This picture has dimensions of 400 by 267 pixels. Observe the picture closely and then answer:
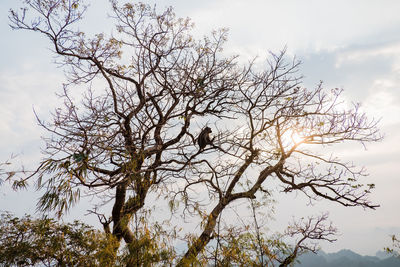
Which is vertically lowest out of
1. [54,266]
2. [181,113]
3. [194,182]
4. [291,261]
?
[291,261]

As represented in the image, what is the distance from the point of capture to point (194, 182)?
588cm

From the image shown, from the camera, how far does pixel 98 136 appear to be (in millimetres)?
3250

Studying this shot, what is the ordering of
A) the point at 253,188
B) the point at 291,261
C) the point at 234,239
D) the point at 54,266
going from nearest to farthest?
1. the point at 234,239
2. the point at 54,266
3. the point at 291,261
4. the point at 253,188

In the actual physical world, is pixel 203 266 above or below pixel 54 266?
below

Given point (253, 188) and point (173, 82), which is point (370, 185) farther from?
point (173, 82)

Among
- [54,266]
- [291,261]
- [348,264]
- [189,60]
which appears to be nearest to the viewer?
[54,266]

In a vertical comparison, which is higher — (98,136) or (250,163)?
(250,163)

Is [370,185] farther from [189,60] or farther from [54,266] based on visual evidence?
[54,266]

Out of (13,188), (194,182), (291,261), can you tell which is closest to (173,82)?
(194,182)

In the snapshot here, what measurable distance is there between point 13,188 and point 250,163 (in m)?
4.04

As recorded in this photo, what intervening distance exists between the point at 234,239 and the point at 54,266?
2825 millimetres

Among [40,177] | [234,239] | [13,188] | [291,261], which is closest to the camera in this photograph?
[40,177]

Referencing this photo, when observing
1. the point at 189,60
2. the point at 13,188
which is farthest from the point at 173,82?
the point at 13,188

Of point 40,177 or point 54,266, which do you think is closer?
point 40,177
